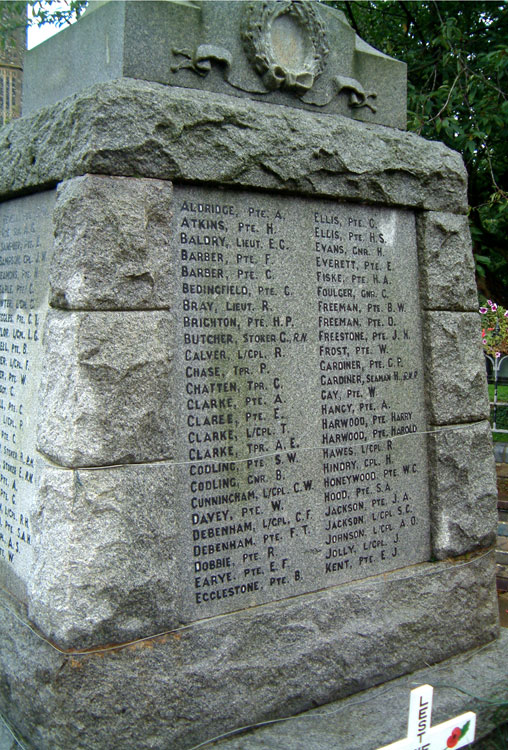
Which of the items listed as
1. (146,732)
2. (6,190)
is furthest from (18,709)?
(6,190)

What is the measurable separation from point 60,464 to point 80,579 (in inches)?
14.9

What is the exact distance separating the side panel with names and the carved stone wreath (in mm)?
499

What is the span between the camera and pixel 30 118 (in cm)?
285

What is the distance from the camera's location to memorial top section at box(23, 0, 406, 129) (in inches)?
103

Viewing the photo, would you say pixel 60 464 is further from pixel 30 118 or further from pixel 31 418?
pixel 30 118

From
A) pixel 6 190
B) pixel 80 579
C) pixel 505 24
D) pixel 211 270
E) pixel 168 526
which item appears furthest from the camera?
pixel 505 24

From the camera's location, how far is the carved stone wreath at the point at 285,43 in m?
2.85

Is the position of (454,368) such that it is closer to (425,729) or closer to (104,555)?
(425,729)

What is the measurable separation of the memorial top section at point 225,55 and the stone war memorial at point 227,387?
10 mm

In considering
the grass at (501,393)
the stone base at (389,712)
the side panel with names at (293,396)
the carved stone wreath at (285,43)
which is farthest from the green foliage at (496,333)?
the carved stone wreath at (285,43)

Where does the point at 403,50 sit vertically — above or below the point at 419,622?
above

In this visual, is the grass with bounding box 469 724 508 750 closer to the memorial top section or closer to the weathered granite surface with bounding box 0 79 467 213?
the weathered granite surface with bounding box 0 79 467 213

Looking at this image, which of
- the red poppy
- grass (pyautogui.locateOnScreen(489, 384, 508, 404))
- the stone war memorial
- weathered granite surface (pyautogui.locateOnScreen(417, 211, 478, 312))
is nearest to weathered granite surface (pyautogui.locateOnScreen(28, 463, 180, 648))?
the stone war memorial

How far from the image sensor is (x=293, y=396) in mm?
2941
